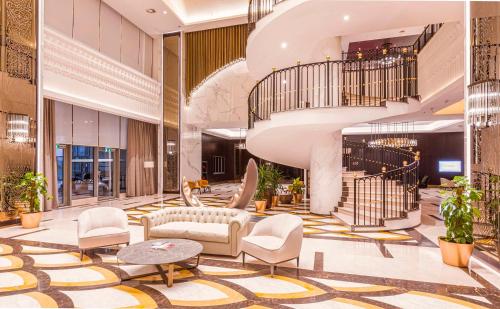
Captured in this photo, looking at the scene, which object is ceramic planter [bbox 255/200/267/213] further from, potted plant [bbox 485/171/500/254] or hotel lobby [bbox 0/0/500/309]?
potted plant [bbox 485/171/500/254]


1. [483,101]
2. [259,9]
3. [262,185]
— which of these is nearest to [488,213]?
[483,101]

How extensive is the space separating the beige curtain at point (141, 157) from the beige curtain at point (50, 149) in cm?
328

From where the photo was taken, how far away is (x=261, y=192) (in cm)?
891

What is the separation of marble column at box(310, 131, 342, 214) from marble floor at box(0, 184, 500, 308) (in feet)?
8.75

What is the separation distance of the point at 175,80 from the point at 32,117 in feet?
22.9

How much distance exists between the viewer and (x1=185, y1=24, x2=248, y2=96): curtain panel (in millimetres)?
12344

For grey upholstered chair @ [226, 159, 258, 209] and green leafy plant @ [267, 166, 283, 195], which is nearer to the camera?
grey upholstered chair @ [226, 159, 258, 209]

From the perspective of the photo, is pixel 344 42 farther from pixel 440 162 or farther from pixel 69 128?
pixel 440 162

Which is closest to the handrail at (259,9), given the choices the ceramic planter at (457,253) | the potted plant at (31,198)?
the ceramic planter at (457,253)

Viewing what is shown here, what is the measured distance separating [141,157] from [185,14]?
19.4ft

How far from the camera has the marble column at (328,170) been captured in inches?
313

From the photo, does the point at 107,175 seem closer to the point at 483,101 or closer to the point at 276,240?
the point at 276,240

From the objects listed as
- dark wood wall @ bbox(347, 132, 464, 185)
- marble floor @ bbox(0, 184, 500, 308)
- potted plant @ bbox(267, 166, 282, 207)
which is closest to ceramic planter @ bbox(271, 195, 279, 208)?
potted plant @ bbox(267, 166, 282, 207)

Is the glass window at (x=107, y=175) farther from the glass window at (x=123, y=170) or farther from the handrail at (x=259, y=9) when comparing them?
the handrail at (x=259, y=9)
